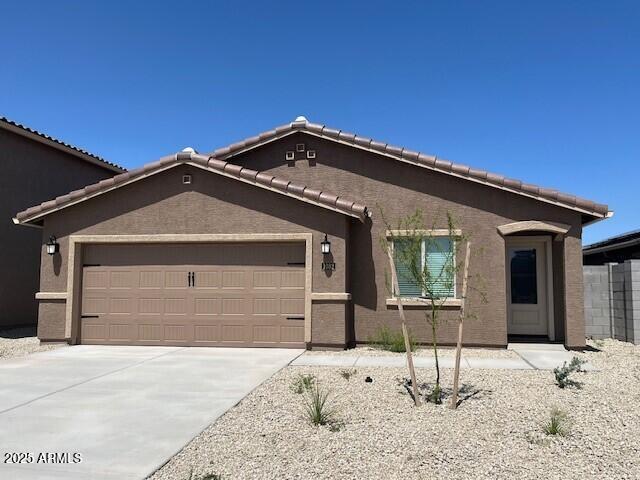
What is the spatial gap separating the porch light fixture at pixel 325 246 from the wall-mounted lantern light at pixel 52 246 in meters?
6.28

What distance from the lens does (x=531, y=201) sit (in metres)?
11.8

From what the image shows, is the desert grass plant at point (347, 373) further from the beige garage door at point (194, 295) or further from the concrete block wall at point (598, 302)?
the concrete block wall at point (598, 302)

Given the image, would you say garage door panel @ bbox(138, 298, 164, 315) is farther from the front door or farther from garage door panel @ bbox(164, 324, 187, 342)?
the front door

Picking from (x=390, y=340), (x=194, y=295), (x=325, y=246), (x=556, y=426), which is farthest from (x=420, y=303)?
(x=556, y=426)

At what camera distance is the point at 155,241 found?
12078 mm

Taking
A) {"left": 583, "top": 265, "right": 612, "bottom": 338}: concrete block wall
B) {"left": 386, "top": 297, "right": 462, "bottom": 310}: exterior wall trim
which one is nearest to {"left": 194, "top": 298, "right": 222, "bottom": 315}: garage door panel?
{"left": 386, "top": 297, "right": 462, "bottom": 310}: exterior wall trim

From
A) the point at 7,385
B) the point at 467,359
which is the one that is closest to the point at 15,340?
the point at 7,385

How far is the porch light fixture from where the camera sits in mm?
Result: 11359

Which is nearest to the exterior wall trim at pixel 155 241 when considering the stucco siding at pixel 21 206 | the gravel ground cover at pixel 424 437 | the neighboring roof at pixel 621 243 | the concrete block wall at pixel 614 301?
the gravel ground cover at pixel 424 437

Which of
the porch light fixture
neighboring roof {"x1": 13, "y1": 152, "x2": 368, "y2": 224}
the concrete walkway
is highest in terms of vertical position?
neighboring roof {"x1": 13, "y1": 152, "x2": 368, "y2": 224}

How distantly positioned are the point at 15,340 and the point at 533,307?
13.0 m

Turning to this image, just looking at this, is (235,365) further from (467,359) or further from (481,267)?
(481,267)

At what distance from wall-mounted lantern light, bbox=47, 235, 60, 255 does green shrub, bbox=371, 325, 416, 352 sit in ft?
25.3

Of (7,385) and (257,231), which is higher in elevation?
(257,231)
